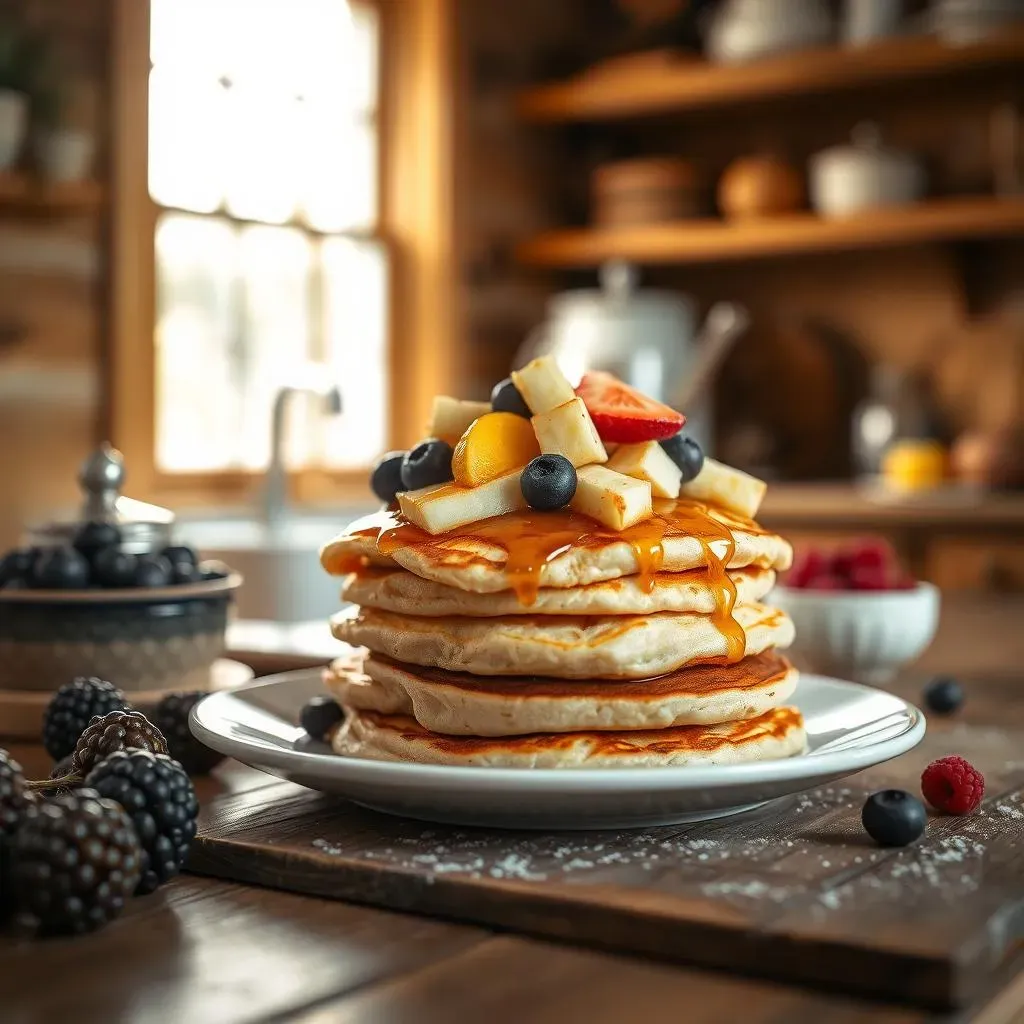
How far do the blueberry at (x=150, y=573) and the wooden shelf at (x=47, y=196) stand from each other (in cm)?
231

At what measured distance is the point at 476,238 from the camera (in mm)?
4992

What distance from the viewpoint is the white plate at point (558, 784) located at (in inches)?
34.1

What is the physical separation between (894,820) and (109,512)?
0.95m

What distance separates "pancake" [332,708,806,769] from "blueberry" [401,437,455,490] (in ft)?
0.61

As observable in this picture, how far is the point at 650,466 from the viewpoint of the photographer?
3.59ft

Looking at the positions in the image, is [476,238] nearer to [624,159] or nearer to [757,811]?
[624,159]

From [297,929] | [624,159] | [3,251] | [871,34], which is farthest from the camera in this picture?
[624,159]

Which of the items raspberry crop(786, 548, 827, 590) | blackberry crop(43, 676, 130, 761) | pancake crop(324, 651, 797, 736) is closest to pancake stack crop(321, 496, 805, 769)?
pancake crop(324, 651, 797, 736)

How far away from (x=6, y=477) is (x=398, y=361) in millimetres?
1674

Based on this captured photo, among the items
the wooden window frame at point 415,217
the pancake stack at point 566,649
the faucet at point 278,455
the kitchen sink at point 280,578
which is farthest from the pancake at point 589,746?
the wooden window frame at point 415,217

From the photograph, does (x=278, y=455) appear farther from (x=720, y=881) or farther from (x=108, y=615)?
(x=720, y=881)

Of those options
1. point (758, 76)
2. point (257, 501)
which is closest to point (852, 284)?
point (758, 76)

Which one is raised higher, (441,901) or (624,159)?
(624,159)

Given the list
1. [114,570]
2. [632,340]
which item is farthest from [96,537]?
[632,340]
